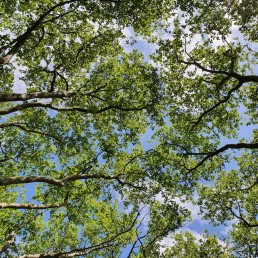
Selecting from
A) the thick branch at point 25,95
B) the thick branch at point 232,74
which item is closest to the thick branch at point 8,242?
the thick branch at point 25,95

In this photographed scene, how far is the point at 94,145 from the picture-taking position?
19.9 meters

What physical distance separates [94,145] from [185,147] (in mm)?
6016

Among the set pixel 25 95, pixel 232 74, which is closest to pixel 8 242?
pixel 25 95

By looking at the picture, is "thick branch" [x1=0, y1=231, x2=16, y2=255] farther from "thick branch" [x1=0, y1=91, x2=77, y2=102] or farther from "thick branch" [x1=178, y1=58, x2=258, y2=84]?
"thick branch" [x1=178, y1=58, x2=258, y2=84]

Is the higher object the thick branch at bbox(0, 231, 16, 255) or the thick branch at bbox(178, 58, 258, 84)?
the thick branch at bbox(178, 58, 258, 84)

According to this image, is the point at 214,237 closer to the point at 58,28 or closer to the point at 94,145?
the point at 94,145

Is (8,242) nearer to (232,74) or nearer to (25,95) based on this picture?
(25,95)

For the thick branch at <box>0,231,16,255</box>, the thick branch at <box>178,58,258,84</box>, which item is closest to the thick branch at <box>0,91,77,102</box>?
the thick branch at <box>178,58,258,84</box>

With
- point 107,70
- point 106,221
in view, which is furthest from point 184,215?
point 107,70

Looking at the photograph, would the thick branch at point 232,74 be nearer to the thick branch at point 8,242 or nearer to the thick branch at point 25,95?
the thick branch at point 25,95

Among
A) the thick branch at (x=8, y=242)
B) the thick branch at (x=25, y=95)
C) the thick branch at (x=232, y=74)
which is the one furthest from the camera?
the thick branch at (x=8, y=242)

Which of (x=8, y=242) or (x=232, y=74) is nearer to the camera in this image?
(x=232, y=74)

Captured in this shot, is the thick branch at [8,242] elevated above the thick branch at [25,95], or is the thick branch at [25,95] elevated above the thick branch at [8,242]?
the thick branch at [25,95]

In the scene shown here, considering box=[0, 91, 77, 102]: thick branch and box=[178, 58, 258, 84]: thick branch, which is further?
box=[178, 58, 258, 84]: thick branch
